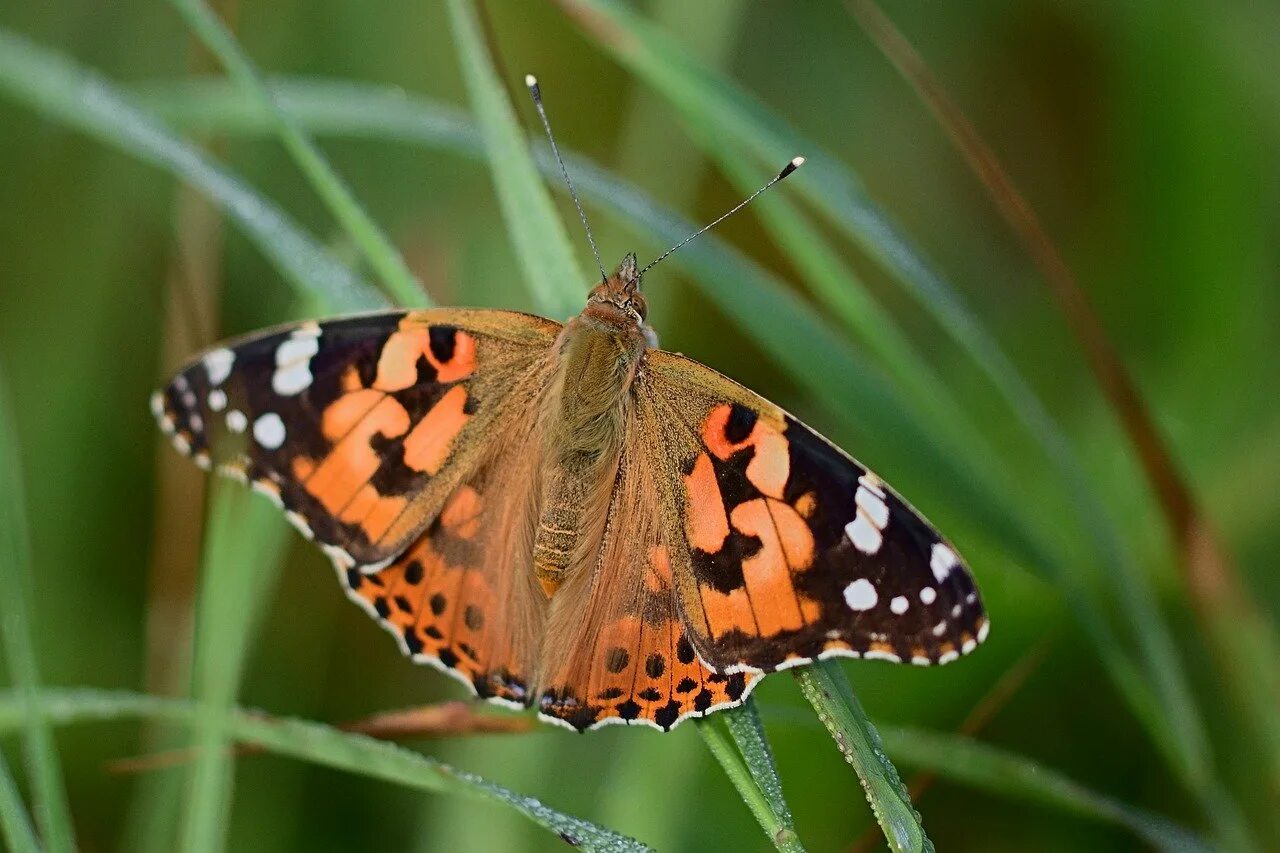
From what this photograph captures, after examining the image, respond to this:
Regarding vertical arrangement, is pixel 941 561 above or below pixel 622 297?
below

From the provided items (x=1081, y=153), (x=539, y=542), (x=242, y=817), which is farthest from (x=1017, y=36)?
(x=242, y=817)

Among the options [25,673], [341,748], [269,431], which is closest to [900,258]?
[269,431]

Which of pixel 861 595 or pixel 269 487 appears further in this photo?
pixel 269 487

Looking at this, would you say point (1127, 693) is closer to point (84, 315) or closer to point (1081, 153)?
point (1081, 153)

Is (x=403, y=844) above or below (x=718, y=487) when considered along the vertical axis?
below

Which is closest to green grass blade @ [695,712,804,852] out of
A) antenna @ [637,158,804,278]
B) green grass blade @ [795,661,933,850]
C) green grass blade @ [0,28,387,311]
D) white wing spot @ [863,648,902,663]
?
green grass blade @ [795,661,933,850]

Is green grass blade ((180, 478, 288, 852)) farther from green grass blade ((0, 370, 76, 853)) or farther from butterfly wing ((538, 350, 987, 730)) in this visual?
butterfly wing ((538, 350, 987, 730))

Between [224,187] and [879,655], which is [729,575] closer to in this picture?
[879,655]

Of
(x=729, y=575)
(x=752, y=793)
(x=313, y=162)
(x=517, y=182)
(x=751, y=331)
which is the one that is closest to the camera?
(x=752, y=793)
